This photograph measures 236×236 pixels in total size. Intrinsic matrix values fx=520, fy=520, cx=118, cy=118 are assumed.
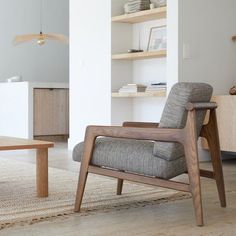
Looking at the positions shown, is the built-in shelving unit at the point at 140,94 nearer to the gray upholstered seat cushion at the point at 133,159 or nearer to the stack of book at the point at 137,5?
the stack of book at the point at 137,5

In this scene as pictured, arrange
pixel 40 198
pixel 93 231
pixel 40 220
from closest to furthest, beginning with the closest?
pixel 93 231, pixel 40 220, pixel 40 198

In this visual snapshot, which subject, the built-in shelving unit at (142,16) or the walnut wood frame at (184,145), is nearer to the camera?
the walnut wood frame at (184,145)

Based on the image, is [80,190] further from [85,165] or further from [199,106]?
[199,106]

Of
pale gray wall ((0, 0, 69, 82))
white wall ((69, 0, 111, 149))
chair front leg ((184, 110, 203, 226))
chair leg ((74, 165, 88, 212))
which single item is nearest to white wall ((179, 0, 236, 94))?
white wall ((69, 0, 111, 149))

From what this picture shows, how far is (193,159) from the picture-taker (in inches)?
106

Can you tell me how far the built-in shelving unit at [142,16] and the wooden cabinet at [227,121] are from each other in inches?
42.2

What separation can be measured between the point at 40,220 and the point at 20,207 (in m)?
0.35

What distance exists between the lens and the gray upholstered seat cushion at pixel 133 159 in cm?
279

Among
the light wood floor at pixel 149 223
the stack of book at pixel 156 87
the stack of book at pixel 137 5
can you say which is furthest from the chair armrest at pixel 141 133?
the stack of book at pixel 137 5

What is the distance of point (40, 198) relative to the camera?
3.43 metres

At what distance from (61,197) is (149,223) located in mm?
864

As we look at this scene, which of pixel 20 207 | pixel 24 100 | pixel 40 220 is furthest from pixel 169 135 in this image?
pixel 24 100

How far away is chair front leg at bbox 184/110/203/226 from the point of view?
268 centimetres

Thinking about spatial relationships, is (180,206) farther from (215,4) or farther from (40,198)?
(215,4)
